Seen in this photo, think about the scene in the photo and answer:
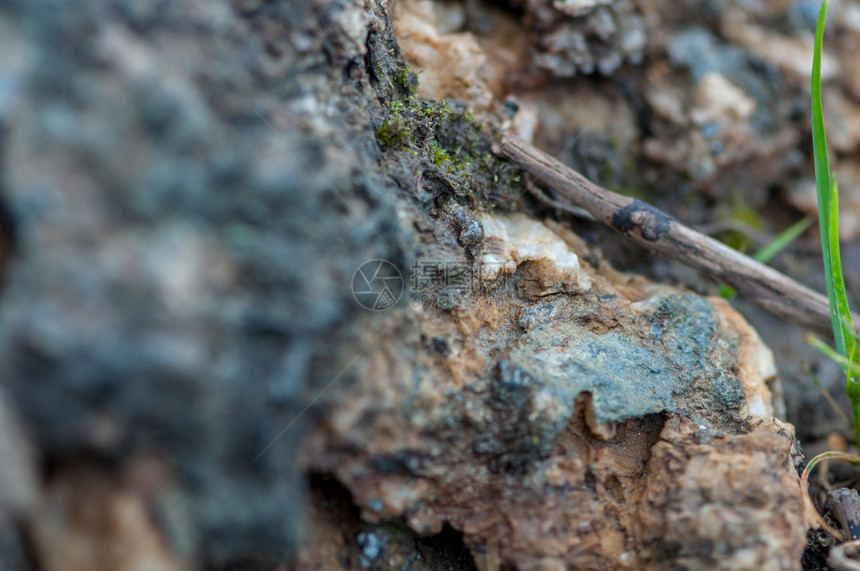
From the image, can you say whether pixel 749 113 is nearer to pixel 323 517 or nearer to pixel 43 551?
pixel 323 517

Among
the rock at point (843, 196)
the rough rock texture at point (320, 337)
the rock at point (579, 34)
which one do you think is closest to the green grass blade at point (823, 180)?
the rough rock texture at point (320, 337)

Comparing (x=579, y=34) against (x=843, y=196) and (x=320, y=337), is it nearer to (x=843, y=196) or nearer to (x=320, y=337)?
(x=843, y=196)

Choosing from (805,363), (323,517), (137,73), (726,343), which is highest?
(137,73)

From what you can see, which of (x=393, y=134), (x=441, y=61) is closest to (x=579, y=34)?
(x=441, y=61)

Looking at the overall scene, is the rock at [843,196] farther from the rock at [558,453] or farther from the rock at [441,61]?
the rock at [441,61]

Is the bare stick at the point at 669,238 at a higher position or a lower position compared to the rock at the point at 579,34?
lower

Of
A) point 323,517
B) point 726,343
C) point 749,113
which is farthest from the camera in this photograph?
point 749,113

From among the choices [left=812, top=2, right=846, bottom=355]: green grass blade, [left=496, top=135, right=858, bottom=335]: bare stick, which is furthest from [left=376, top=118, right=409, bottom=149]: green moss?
[left=812, top=2, right=846, bottom=355]: green grass blade

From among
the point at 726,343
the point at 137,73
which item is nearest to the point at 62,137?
the point at 137,73
